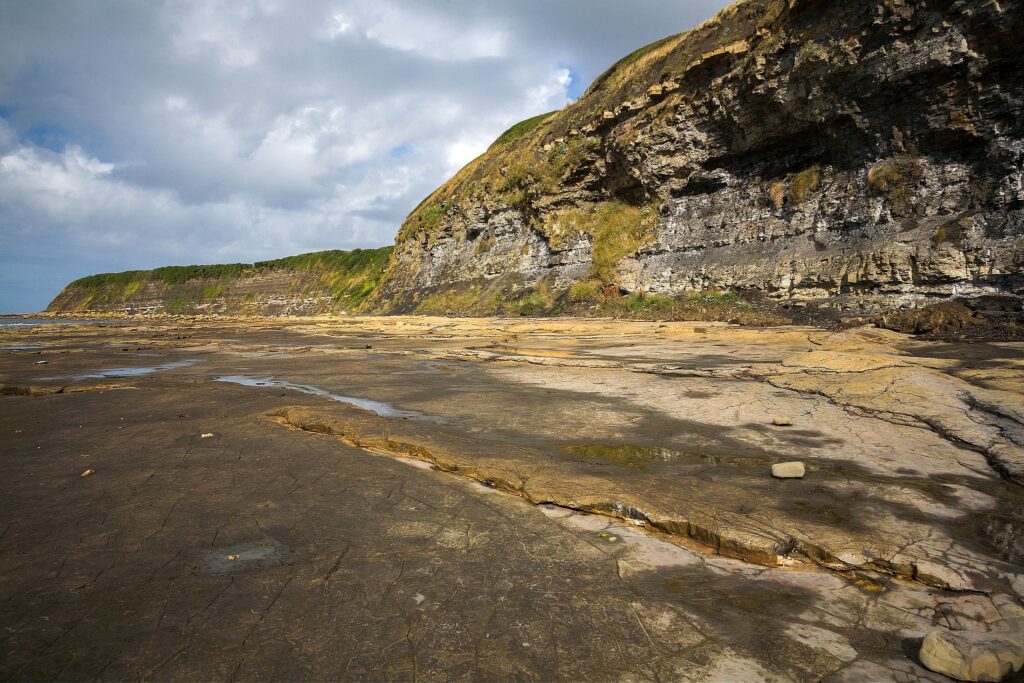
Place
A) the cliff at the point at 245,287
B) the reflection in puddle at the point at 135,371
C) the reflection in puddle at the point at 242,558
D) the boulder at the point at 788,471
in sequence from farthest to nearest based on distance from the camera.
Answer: the cliff at the point at 245,287
the reflection in puddle at the point at 135,371
the boulder at the point at 788,471
the reflection in puddle at the point at 242,558

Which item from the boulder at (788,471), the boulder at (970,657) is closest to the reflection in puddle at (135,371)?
the boulder at (788,471)

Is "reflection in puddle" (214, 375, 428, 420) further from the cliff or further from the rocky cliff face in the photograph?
the cliff

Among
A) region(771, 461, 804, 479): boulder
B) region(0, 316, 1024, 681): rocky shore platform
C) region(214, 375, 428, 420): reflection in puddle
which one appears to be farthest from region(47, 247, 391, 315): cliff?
region(771, 461, 804, 479): boulder

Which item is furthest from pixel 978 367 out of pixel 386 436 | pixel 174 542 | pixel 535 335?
pixel 535 335

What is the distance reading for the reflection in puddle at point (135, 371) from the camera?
30.9ft

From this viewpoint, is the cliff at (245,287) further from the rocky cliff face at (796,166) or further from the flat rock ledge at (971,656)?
the flat rock ledge at (971,656)

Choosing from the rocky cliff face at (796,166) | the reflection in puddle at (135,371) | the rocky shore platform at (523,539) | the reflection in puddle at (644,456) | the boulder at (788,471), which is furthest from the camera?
the rocky cliff face at (796,166)

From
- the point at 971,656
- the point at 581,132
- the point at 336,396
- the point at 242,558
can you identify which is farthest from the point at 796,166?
the point at 242,558

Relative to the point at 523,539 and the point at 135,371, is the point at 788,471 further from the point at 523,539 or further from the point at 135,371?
the point at 135,371

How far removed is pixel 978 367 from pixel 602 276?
772 inches

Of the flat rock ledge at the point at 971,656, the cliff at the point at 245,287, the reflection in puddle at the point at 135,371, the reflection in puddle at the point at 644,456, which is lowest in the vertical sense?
the reflection in puddle at the point at 644,456

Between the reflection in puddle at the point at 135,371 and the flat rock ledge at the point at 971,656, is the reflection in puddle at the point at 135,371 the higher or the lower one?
the higher one

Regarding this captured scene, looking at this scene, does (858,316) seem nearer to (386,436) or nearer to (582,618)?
(386,436)

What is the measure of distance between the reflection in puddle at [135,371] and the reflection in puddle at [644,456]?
913cm
